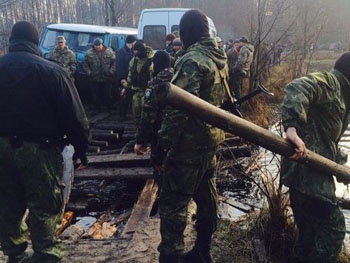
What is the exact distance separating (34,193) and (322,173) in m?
2.12

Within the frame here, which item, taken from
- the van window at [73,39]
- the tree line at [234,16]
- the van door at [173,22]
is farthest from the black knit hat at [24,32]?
the tree line at [234,16]

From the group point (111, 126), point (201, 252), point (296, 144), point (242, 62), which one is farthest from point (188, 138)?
point (242, 62)

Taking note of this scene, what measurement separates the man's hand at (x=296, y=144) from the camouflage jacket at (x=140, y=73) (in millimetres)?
4558

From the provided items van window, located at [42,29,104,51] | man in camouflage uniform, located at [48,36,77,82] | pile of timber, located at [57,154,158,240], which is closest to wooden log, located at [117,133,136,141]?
pile of timber, located at [57,154,158,240]

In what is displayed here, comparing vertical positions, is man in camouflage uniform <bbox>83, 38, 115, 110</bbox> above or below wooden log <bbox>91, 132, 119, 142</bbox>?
above

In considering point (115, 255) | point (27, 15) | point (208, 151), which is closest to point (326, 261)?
point (208, 151)

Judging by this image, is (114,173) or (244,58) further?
(244,58)

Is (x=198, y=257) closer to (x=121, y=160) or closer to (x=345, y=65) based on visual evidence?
(x=345, y=65)

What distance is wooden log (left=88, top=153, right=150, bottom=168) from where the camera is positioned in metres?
6.19

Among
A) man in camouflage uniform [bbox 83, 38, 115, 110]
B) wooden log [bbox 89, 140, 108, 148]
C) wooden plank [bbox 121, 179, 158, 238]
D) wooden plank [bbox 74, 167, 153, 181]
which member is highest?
man in camouflage uniform [bbox 83, 38, 115, 110]

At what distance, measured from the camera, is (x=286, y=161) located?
2.92 m

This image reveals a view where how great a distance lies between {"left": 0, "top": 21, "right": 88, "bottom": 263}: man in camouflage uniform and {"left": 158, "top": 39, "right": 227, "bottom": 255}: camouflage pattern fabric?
2.43 ft

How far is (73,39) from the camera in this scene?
33.9 feet

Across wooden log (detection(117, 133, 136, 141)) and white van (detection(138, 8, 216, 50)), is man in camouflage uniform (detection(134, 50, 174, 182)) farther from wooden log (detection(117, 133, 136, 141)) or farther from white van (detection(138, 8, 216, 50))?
white van (detection(138, 8, 216, 50))
